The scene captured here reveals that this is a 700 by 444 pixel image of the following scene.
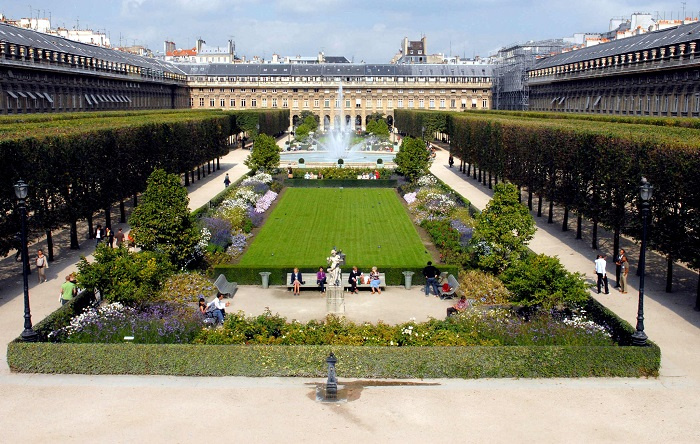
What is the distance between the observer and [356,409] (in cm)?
1456

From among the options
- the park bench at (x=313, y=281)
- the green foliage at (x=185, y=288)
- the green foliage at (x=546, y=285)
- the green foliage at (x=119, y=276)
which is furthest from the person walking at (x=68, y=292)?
the green foliage at (x=546, y=285)

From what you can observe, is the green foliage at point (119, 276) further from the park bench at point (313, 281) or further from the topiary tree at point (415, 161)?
the topiary tree at point (415, 161)

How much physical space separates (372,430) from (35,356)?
807cm

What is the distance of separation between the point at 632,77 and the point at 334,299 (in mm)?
52750

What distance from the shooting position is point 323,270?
25047 mm

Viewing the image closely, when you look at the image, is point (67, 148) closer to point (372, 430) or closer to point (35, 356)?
point (35, 356)

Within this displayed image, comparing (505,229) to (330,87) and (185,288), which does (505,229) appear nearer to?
(185,288)

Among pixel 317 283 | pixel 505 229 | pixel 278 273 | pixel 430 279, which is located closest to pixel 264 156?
pixel 278 273

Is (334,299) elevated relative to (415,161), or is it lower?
lower

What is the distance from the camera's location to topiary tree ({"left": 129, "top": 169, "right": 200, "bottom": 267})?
2431 centimetres

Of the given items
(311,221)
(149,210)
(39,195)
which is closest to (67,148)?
(39,195)

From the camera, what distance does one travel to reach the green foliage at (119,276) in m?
19.5

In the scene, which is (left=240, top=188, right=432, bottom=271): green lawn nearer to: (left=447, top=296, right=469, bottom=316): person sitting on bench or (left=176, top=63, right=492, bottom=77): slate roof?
(left=447, top=296, right=469, bottom=316): person sitting on bench

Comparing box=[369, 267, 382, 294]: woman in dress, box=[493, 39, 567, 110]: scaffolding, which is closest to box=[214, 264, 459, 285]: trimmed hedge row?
box=[369, 267, 382, 294]: woman in dress
